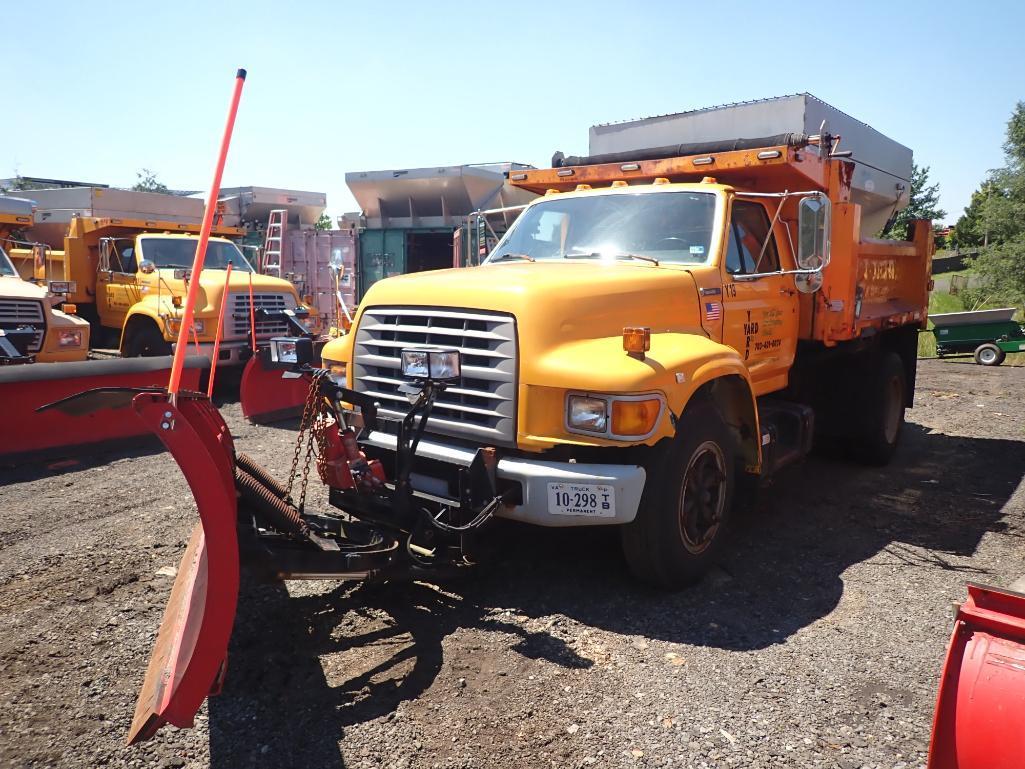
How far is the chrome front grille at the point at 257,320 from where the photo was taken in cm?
1070

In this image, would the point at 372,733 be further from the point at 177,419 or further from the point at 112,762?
the point at 177,419

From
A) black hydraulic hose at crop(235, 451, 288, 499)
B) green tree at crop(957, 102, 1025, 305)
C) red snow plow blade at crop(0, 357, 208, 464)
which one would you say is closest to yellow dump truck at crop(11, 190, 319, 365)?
red snow plow blade at crop(0, 357, 208, 464)

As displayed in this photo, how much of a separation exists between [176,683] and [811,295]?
5.15m

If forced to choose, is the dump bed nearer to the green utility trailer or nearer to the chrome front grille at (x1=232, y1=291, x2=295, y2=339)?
the chrome front grille at (x1=232, y1=291, x2=295, y2=339)

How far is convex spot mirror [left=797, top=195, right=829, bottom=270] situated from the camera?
4988 mm

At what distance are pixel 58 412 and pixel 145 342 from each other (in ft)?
15.3

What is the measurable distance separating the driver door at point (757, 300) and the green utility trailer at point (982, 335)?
12.9 metres

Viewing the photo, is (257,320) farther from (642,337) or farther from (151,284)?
(642,337)

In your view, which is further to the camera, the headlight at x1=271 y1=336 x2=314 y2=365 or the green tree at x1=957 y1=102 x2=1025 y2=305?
the green tree at x1=957 y1=102 x2=1025 y2=305

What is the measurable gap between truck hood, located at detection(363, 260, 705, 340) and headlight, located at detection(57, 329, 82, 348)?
639cm

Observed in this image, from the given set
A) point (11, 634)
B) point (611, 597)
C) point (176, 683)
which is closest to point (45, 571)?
point (11, 634)

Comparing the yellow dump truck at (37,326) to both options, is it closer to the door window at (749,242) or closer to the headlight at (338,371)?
the headlight at (338,371)

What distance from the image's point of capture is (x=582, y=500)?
3.67m

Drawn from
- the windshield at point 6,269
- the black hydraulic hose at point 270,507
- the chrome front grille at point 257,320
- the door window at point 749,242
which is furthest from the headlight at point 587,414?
the windshield at point 6,269
